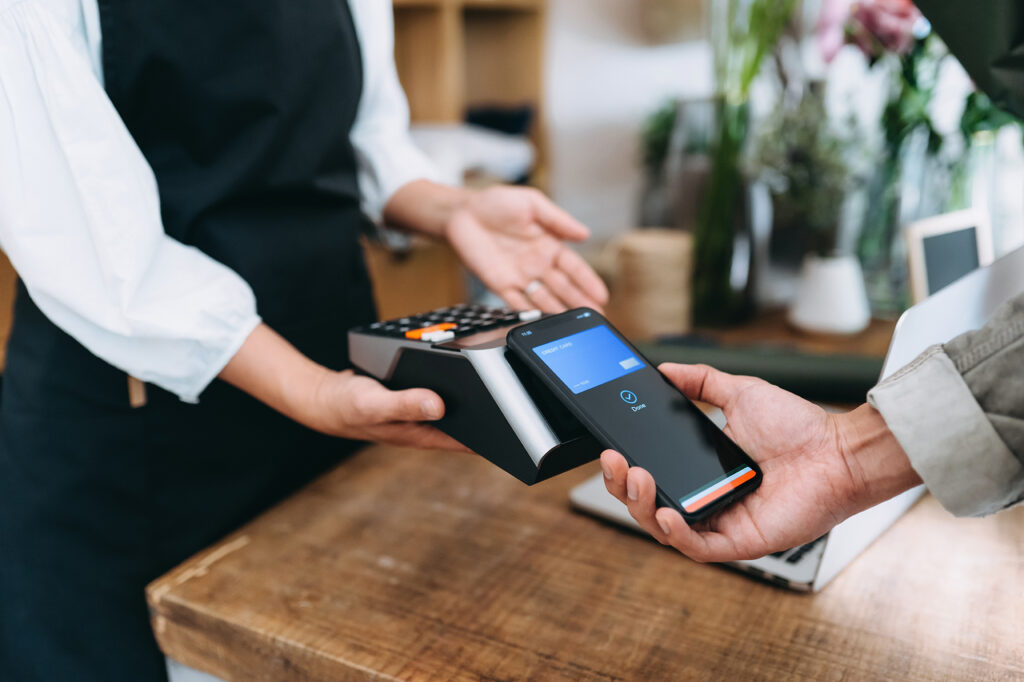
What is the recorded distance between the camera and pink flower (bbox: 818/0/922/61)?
3.54 feet

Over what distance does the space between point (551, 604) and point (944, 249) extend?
55 cm

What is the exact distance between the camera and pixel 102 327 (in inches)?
20.4

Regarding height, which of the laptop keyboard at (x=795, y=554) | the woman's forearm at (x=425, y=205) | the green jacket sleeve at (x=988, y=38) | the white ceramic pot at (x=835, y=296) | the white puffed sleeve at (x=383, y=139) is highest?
the green jacket sleeve at (x=988, y=38)

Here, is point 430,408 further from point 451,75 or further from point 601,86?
point 601,86

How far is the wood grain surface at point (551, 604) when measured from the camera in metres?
0.44

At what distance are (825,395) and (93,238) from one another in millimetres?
700

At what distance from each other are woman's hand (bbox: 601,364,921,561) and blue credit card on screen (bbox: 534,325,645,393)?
70mm

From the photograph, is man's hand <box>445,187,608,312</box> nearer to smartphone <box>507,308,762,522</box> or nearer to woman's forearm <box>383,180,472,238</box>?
woman's forearm <box>383,180,472,238</box>

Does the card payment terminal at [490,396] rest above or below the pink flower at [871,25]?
below

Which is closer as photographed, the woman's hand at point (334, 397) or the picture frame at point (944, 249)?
the woman's hand at point (334, 397)

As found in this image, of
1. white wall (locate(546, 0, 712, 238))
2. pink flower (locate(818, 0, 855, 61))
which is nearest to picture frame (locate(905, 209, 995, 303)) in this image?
pink flower (locate(818, 0, 855, 61))

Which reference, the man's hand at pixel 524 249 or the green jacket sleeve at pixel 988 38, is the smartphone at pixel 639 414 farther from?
the green jacket sleeve at pixel 988 38

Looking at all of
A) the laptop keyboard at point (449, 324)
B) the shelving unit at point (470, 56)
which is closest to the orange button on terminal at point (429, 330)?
the laptop keyboard at point (449, 324)

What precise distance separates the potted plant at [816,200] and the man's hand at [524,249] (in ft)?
2.22
